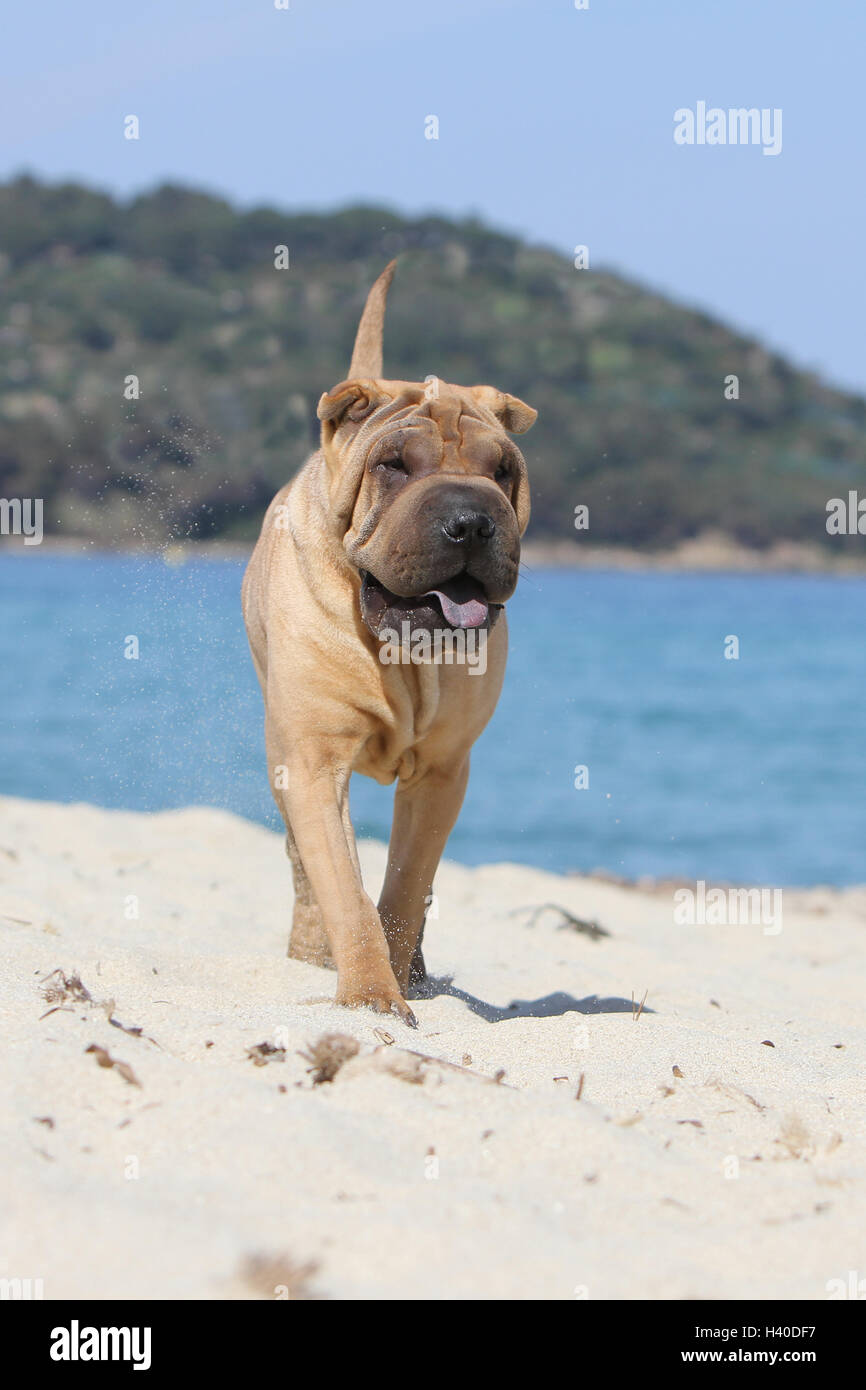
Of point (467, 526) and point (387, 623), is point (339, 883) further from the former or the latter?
point (467, 526)

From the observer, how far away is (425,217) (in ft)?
112

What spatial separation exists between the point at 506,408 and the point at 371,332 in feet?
3.80

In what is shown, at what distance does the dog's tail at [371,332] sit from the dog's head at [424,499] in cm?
117

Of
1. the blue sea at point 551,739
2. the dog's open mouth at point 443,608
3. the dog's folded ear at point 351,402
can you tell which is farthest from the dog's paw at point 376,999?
the dog's folded ear at point 351,402

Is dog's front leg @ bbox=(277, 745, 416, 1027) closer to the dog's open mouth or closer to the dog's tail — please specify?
the dog's open mouth

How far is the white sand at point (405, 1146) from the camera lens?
2.22m

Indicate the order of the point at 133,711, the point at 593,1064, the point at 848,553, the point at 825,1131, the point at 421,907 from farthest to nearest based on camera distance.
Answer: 1. the point at 848,553
2. the point at 133,711
3. the point at 421,907
4. the point at 593,1064
5. the point at 825,1131

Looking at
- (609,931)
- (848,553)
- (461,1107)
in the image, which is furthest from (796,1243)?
(848,553)

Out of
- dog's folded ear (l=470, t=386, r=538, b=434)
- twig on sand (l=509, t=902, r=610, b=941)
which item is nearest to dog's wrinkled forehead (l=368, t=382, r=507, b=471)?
dog's folded ear (l=470, t=386, r=538, b=434)

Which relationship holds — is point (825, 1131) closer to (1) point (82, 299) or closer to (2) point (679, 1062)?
(2) point (679, 1062)

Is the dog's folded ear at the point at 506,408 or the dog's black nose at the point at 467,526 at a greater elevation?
the dog's folded ear at the point at 506,408

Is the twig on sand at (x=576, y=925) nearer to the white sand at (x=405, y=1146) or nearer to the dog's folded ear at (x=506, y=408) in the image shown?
the white sand at (x=405, y=1146)

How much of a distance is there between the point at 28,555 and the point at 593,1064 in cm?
5551

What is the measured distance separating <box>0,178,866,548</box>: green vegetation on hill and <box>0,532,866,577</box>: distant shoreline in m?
0.68
